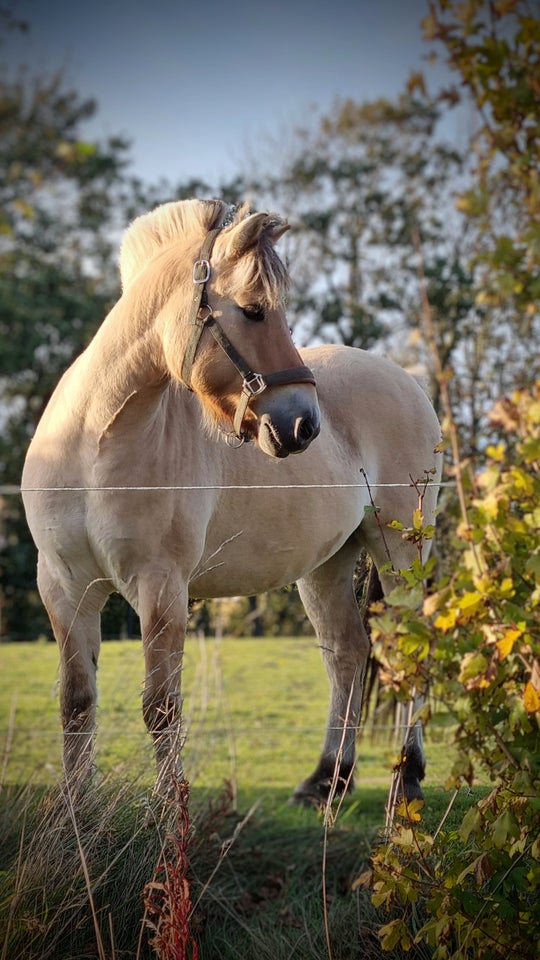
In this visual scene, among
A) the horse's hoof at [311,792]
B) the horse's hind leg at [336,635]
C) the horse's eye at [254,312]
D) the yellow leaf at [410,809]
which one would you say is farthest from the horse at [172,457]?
the horse's hoof at [311,792]

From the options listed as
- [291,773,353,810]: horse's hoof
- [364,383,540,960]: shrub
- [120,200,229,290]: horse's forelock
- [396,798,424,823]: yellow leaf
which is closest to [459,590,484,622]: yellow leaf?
[364,383,540,960]: shrub

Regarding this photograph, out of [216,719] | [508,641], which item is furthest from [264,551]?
[216,719]

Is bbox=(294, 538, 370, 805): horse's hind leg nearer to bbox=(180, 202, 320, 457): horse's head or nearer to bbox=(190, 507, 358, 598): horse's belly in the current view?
bbox=(190, 507, 358, 598): horse's belly

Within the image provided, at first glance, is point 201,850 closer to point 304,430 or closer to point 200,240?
point 304,430

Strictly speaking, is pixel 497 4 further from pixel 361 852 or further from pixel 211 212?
pixel 361 852

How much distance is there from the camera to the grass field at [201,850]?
2.96 meters

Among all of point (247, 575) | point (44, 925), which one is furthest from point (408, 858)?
point (247, 575)

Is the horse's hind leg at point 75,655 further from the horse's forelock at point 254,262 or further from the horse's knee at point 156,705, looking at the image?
the horse's forelock at point 254,262

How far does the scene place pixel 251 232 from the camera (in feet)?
11.3

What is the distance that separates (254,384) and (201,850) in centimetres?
207

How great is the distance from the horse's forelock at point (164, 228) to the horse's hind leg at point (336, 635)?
190 centimetres

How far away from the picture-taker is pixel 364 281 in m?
20.4

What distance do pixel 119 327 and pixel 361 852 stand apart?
283cm

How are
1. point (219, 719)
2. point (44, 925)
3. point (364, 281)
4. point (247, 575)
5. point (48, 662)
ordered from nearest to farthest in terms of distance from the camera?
point (44, 925), point (247, 575), point (219, 719), point (48, 662), point (364, 281)
